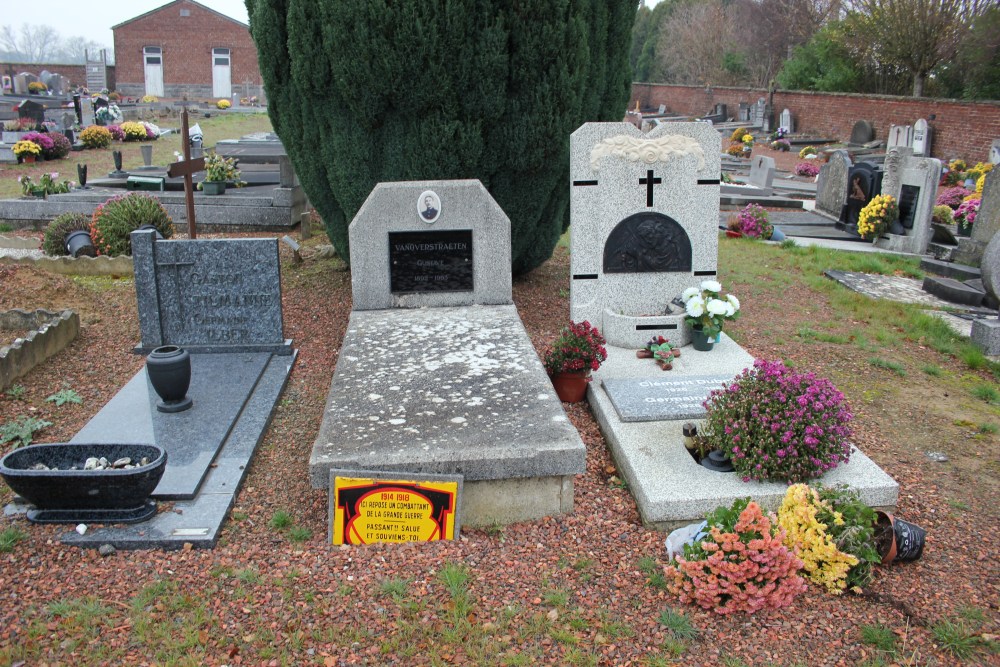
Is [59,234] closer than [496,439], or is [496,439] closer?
[496,439]

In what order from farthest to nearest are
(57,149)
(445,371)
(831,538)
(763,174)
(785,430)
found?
(57,149)
(763,174)
(445,371)
(785,430)
(831,538)

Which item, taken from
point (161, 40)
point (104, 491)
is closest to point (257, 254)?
point (104, 491)

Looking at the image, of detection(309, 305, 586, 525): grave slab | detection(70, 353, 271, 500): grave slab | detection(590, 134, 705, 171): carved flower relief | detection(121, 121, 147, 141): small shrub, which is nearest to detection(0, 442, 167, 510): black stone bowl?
detection(70, 353, 271, 500): grave slab

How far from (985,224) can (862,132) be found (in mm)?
18865

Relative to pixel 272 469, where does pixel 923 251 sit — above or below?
above

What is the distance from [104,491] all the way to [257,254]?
282 centimetres

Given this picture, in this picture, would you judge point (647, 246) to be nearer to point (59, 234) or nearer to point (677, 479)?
point (677, 479)

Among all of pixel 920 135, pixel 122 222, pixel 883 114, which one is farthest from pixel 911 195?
pixel 883 114

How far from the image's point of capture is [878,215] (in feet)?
37.9

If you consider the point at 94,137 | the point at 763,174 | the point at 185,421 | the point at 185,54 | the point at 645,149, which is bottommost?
the point at 185,421

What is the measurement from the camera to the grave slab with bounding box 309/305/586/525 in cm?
404

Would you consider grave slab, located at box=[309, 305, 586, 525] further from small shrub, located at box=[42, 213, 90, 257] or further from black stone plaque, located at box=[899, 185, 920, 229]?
black stone plaque, located at box=[899, 185, 920, 229]

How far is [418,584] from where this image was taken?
11.6ft

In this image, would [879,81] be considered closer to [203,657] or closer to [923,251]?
[923,251]
